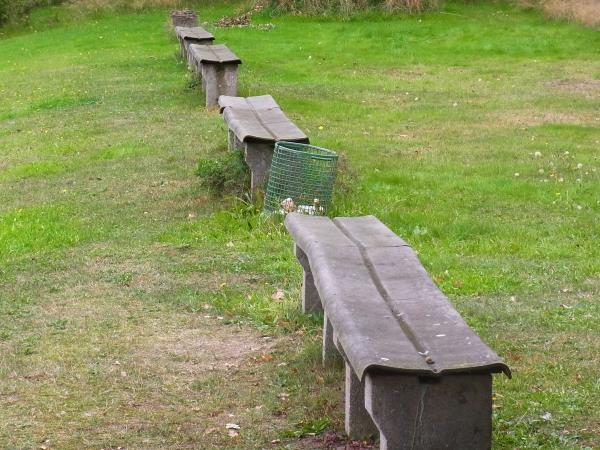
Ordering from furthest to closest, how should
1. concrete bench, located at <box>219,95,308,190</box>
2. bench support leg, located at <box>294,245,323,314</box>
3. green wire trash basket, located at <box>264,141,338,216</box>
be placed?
concrete bench, located at <box>219,95,308,190</box>, green wire trash basket, located at <box>264,141,338,216</box>, bench support leg, located at <box>294,245,323,314</box>

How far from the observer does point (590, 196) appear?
981 centimetres

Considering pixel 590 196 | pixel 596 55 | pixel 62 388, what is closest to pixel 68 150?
pixel 590 196

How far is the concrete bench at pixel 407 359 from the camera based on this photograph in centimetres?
379

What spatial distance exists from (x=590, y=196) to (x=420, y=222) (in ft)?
6.10

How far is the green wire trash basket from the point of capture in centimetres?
849

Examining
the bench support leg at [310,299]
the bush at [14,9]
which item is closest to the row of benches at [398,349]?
the bench support leg at [310,299]

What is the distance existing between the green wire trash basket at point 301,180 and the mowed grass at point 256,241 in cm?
25

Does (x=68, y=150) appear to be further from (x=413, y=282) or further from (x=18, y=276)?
(x=413, y=282)

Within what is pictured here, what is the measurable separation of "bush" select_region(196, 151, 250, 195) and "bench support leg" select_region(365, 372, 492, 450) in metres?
5.57

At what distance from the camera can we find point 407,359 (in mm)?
3824

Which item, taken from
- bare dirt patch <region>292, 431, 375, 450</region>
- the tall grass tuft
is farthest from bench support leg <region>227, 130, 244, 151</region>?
the tall grass tuft

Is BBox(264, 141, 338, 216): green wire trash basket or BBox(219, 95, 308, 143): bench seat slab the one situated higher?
BBox(219, 95, 308, 143): bench seat slab

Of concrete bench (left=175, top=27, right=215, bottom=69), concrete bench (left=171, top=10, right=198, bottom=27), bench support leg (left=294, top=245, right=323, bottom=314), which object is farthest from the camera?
concrete bench (left=171, top=10, right=198, bottom=27)

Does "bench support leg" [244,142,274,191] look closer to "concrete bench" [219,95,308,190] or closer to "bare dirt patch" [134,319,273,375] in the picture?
Result: "concrete bench" [219,95,308,190]
